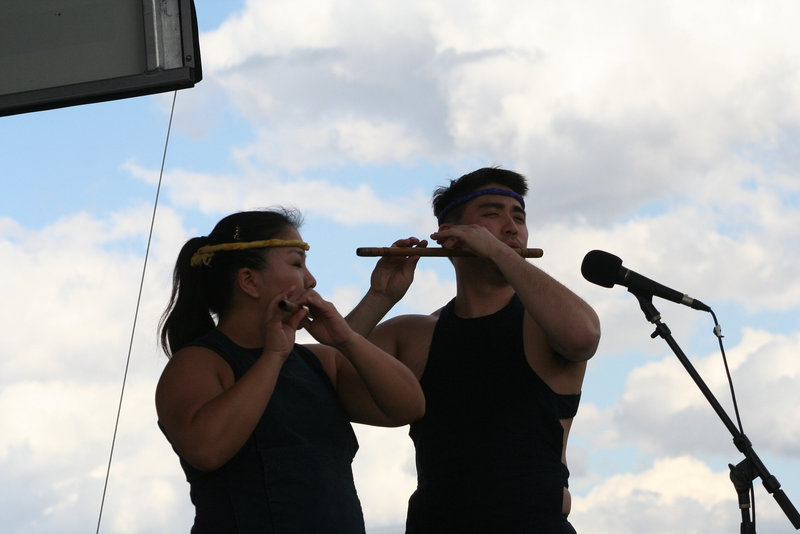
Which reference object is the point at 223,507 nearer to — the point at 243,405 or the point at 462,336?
the point at 243,405

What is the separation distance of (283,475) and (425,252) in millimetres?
1014

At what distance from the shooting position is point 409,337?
310 cm

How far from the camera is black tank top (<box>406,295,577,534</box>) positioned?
2.67 m

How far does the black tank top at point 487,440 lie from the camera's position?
267 centimetres

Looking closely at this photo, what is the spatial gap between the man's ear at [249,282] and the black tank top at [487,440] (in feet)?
2.16

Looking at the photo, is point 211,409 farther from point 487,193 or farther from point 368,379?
point 487,193

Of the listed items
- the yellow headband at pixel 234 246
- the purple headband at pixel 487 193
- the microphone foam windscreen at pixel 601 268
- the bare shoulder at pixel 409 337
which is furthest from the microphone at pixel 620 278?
the yellow headband at pixel 234 246

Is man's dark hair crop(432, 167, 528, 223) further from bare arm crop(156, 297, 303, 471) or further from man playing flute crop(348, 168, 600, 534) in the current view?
bare arm crop(156, 297, 303, 471)

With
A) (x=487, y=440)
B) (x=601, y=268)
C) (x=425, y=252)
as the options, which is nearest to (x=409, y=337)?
(x=425, y=252)

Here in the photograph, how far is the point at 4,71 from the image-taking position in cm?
304

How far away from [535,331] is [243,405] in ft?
3.39

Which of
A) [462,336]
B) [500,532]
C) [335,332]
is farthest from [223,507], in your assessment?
[462,336]

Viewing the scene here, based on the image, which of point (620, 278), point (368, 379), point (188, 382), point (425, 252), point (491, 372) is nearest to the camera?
point (188, 382)

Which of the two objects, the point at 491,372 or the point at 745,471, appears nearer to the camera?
the point at 745,471
